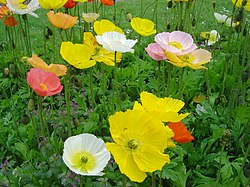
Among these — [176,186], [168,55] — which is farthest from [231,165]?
[168,55]

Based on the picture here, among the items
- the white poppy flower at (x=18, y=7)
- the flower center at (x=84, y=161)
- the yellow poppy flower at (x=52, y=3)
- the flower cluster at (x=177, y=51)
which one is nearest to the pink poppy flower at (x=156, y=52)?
the flower cluster at (x=177, y=51)

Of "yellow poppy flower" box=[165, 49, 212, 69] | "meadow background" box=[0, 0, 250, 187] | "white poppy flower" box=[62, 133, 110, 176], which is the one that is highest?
"yellow poppy flower" box=[165, 49, 212, 69]

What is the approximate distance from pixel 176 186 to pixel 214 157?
19cm

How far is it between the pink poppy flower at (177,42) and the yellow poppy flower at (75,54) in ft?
0.70

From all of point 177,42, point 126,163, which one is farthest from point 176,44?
point 126,163

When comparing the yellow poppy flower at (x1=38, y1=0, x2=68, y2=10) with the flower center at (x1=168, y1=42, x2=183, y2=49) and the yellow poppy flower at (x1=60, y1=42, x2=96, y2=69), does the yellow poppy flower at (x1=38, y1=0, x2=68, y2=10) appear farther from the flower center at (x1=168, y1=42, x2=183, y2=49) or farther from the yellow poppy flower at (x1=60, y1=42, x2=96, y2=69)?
the flower center at (x1=168, y1=42, x2=183, y2=49)

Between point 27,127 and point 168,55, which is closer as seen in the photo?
Answer: point 168,55

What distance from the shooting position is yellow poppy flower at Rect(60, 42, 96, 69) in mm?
1253

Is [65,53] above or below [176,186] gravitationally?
above

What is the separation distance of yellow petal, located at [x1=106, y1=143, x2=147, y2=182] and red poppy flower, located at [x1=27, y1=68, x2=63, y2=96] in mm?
342

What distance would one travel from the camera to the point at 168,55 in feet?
3.80

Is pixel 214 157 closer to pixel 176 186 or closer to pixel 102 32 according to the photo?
pixel 176 186

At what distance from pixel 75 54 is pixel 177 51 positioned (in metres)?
0.29

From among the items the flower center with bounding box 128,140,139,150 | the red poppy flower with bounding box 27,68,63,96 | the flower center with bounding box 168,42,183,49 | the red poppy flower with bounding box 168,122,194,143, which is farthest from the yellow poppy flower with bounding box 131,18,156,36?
the flower center with bounding box 128,140,139,150
